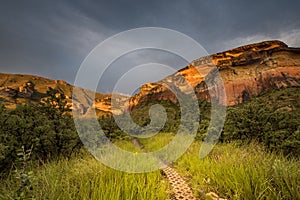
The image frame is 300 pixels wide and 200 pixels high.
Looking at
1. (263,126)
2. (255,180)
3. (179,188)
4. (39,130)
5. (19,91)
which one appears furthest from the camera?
(19,91)

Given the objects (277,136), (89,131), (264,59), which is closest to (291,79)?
(264,59)

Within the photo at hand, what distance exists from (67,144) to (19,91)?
562 feet

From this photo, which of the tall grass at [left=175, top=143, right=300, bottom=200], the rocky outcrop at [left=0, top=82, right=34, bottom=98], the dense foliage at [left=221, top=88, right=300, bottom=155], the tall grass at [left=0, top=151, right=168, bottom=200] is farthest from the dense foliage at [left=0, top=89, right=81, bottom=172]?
the rocky outcrop at [left=0, top=82, right=34, bottom=98]

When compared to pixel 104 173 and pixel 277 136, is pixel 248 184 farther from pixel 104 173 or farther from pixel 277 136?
pixel 277 136

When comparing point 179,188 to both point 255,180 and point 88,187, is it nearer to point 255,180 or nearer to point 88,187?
point 255,180

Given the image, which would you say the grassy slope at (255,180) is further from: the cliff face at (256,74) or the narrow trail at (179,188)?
the cliff face at (256,74)

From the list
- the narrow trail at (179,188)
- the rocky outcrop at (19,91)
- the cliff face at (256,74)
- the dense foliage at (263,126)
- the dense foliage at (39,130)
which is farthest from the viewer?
the rocky outcrop at (19,91)

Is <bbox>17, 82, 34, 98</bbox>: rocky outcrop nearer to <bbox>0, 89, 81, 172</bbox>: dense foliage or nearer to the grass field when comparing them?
<bbox>0, 89, 81, 172</bbox>: dense foliage

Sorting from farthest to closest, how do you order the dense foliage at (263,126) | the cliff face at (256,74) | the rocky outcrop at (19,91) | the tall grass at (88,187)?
the rocky outcrop at (19,91) → the cliff face at (256,74) → the dense foliage at (263,126) → the tall grass at (88,187)

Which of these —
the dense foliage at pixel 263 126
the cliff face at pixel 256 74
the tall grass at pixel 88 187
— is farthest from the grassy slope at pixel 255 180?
the cliff face at pixel 256 74

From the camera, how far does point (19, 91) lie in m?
150

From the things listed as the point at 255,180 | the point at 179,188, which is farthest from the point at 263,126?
the point at 255,180

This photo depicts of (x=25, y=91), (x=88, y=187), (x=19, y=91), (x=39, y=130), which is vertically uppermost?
(x=25, y=91)

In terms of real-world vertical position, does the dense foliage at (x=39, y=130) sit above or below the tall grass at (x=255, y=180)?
above
